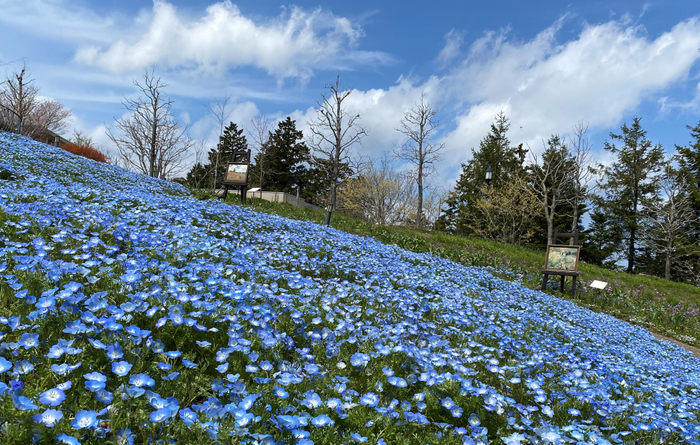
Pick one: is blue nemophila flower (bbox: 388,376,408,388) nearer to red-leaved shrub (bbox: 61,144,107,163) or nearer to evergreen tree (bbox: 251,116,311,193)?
red-leaved shrub (bbox: 61,144,107,163)

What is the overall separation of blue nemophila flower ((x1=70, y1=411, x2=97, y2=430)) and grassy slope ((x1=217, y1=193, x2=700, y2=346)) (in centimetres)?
1117

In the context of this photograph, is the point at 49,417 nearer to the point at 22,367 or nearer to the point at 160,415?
the point at 160,415

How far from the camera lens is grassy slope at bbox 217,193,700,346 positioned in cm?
1077

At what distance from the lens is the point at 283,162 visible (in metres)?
48.4

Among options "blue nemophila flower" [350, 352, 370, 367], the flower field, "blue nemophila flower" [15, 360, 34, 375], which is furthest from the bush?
"blue nemophila flower" [350, 352, 370, 367]

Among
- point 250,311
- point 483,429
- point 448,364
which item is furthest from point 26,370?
point 448,364

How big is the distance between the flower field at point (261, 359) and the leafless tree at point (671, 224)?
28.7 m

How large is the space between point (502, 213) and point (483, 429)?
35893mm

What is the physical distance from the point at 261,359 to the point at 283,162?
47.2 metres

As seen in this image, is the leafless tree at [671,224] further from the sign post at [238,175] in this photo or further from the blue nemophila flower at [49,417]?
the blue nemophila flower at [49,417]

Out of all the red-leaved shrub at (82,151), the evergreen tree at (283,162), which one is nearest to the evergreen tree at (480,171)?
the evergreen tree at (283,162)

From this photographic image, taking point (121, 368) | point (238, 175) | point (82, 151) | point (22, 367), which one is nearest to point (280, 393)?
point (121, 368)

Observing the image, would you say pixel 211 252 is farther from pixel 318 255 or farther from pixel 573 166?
pixel 573 166

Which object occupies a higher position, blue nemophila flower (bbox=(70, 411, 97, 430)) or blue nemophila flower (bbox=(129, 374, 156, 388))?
blue nemophila flower (bbox=(129, 374, 156, 388))
